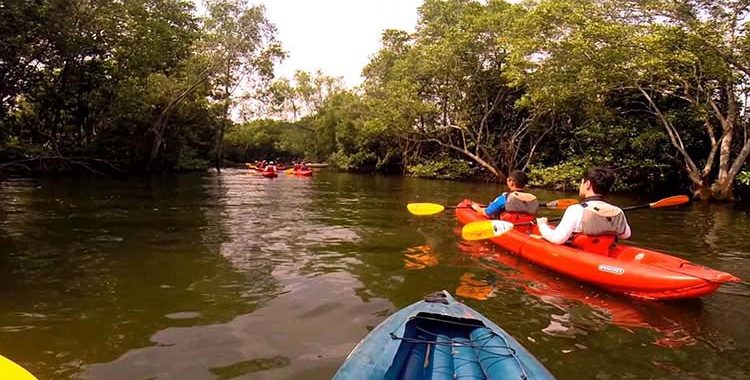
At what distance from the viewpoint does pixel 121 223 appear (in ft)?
Answer: 26.6

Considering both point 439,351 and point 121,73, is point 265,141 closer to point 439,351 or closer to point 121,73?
point 121,73

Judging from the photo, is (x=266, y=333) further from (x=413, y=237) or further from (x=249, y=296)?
(x=413, y=237)

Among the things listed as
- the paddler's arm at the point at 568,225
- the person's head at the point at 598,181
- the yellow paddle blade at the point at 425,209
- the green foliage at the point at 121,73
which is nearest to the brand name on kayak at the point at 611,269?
the paddler's arm at the point at 568,225

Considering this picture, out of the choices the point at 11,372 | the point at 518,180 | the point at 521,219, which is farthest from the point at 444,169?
the point at 11,372

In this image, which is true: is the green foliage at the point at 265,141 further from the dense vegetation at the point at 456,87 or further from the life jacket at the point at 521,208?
the life jacket at the point at 521,208

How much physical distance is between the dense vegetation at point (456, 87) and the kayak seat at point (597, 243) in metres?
9.58

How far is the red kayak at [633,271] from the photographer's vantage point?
4.03 meters

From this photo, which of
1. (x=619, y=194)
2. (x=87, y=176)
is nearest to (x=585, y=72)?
(x=619, y=194)

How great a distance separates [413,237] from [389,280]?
2490mm

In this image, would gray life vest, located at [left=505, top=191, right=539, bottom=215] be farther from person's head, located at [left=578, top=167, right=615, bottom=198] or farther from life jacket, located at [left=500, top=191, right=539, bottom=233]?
person's head, located at [left=578, top=167, right=615, bottom=198]

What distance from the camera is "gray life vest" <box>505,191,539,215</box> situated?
642 cm

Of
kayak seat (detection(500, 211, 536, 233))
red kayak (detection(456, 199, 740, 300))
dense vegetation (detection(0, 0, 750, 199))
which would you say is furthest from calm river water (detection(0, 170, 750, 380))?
dense vegetation (detection(0, 0, 750, 199))

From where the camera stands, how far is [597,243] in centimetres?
496

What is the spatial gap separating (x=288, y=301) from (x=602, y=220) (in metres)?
3.04
